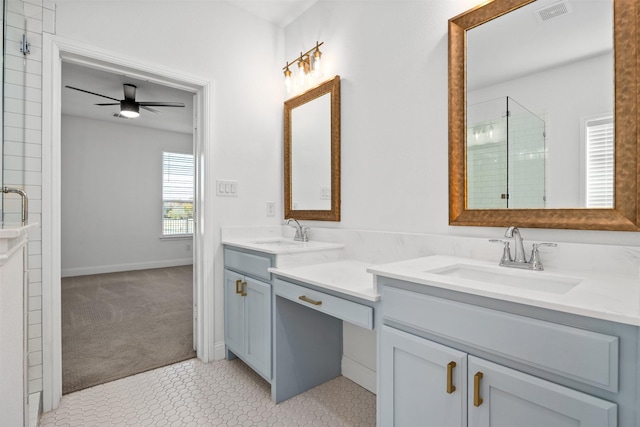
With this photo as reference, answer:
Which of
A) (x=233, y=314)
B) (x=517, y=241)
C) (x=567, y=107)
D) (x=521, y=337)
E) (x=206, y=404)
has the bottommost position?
(x=206, y=404)

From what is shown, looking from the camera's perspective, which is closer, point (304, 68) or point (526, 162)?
point (526, 162)

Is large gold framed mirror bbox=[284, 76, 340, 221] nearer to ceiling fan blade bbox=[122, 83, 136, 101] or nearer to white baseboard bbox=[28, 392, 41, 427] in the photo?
white baseboard bbox=[28, 392, 41, 427]

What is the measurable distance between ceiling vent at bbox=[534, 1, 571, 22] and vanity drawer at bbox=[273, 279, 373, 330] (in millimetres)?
1398

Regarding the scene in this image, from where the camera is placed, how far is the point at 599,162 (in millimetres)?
1225

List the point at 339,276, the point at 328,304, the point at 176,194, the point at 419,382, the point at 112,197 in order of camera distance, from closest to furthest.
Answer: the point at 419,382, the point at 328,304, the point at 339,276, the point at 112,197, the point at 176,194

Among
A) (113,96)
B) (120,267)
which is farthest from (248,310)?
(120,267)

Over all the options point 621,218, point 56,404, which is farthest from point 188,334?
point 621,218

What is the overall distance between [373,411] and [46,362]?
72.3 inches

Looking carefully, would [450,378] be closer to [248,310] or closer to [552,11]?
[248,310]

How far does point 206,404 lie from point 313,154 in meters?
1.76

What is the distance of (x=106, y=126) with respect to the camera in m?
5.41

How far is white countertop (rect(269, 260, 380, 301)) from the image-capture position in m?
1.37

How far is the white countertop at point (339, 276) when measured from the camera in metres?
1.37

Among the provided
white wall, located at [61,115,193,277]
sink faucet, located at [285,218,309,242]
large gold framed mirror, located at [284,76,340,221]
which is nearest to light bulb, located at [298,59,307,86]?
large gold framed mirror, located at [284,76,340,221]
